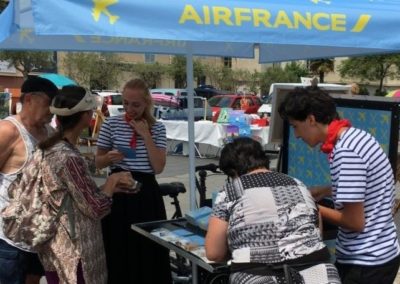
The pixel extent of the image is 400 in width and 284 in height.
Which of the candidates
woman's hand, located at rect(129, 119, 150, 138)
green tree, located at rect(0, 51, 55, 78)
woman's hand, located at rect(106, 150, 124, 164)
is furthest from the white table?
green tree, located at rect(0, 51, 55, 78)

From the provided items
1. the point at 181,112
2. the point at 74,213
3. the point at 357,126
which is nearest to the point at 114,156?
the point at 74,213

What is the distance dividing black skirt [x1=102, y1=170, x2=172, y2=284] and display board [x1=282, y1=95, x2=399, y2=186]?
3.22ft

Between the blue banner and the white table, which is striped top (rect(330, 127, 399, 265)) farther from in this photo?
the white table

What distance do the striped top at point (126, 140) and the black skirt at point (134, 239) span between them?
7 cm

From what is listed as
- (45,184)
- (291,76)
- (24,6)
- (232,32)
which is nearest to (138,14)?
(232,32)

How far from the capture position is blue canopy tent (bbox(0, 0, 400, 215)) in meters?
2.27

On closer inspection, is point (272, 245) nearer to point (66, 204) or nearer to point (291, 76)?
point (66, 204)

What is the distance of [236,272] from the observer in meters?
2.25

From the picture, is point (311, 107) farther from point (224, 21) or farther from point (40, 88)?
point (40, 88)

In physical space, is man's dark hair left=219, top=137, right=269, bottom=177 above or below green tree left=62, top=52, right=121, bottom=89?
below

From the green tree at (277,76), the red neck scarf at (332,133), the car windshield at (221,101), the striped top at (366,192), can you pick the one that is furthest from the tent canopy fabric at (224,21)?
the green tree at (277,76)

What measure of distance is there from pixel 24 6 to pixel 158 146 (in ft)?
4.33

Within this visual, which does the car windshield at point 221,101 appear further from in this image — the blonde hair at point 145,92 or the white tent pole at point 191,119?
the blonde hair at point 145,92

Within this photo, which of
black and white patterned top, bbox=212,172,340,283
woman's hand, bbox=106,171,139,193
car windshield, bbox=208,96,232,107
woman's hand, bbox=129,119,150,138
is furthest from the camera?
car windshield, bbox=208,96,232,107
